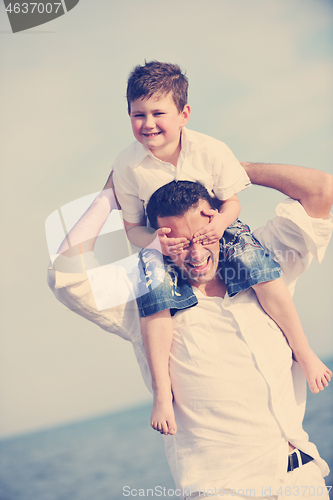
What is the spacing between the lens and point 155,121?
4.59ft

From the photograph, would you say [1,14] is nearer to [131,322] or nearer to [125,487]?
[131,322]

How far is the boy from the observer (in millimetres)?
1372

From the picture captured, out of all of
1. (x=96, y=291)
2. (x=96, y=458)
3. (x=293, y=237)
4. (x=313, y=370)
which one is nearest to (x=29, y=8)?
(x=96, y=291)

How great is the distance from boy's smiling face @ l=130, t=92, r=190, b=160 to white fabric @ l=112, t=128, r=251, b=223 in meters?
0.05

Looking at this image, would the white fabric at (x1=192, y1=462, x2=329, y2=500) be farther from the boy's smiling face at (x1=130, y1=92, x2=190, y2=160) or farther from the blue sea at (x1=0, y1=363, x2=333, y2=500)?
the blue sea at (x1=0, y1=363, x2=333, y2=500)

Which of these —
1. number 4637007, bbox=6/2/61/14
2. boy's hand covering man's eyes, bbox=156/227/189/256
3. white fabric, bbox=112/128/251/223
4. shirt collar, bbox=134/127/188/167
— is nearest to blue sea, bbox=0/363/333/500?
boy's hand covering man's eyes, bbox=156/227/189/256

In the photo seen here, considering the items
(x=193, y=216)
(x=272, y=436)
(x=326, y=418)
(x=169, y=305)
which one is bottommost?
(x=326, y=418)

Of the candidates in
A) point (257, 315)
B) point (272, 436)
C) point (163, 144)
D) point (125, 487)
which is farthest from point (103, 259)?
point (125, 487)

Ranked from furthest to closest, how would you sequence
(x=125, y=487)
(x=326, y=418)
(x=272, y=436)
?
(x=326, y=418) < (x=125, y=487) < (x=272, y=436)

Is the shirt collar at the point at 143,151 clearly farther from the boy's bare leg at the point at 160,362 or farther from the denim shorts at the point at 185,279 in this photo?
the boy's bare leg at the point at 160,362

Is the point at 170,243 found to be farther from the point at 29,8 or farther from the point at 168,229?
the point at 29,8

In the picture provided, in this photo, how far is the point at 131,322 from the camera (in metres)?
1.48

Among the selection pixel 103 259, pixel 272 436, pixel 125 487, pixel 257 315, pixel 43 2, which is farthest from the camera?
pixel 125 487

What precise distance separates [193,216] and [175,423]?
631 mm
